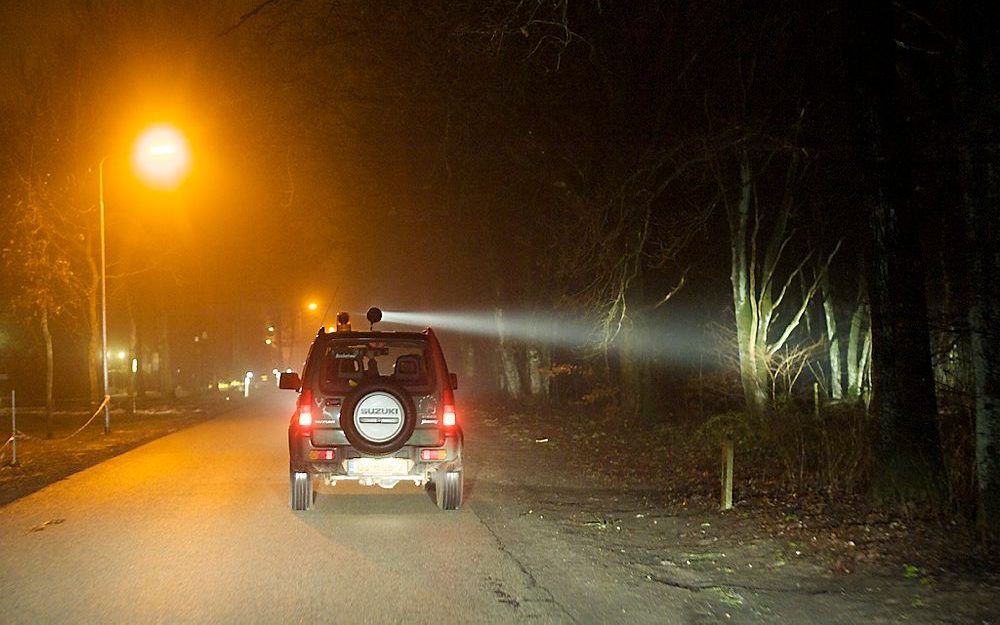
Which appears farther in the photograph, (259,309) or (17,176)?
(259,309)

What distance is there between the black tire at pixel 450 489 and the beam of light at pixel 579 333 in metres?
10.6

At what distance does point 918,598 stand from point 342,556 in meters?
4.73

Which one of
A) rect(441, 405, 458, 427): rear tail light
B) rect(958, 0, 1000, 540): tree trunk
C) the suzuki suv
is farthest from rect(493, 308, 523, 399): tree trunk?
rect(958, 0, 1000, 540): tree trunk

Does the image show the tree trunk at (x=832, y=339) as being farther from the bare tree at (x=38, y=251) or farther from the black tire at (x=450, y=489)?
the bare tree at (x=38, y=251)

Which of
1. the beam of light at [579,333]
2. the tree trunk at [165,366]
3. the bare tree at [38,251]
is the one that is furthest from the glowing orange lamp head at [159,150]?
the tree trunk at [165,366]

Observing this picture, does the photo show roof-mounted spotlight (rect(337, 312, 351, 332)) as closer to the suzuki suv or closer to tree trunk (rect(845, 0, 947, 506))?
the suzuki suv

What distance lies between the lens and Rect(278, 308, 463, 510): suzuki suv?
33.5 ft

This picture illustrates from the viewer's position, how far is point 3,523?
10.3 meters

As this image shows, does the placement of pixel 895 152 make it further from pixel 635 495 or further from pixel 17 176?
pixel 17 176

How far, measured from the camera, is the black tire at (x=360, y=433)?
1016 cm

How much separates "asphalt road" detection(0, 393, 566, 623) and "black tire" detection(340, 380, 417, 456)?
2.71ft

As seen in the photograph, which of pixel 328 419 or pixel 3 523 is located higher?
pixel 328 419

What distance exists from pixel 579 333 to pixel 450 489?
18.9 meters

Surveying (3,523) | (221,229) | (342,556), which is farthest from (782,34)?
(221,229)
